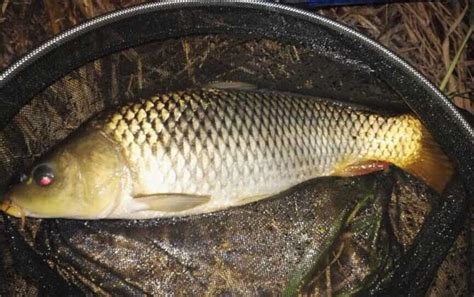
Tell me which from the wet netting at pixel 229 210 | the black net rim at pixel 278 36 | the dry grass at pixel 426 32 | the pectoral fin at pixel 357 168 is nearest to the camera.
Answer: the black net rim at pixel 278 36

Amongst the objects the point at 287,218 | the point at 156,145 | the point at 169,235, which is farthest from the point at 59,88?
the point at 287,218

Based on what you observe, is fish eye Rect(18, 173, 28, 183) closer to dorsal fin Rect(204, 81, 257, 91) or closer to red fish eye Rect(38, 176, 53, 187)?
red fish eye Rect(38, 176, 53, 187)

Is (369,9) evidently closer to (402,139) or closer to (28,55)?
(402,139)

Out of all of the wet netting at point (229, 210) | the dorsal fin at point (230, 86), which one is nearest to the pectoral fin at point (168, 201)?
the wet netting at point (229, 210)

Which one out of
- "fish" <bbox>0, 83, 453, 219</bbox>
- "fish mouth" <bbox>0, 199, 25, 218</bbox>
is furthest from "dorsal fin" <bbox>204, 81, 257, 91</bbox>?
"fish mouth" <bbox>0, 199, 25, 218</bbox>

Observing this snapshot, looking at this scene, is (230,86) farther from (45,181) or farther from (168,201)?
(45,181)

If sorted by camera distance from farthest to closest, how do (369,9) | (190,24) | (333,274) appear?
(369,9), (333,274), (190,24)

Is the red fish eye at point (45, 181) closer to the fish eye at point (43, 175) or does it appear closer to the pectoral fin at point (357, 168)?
the fish eye at point (43, 175)
